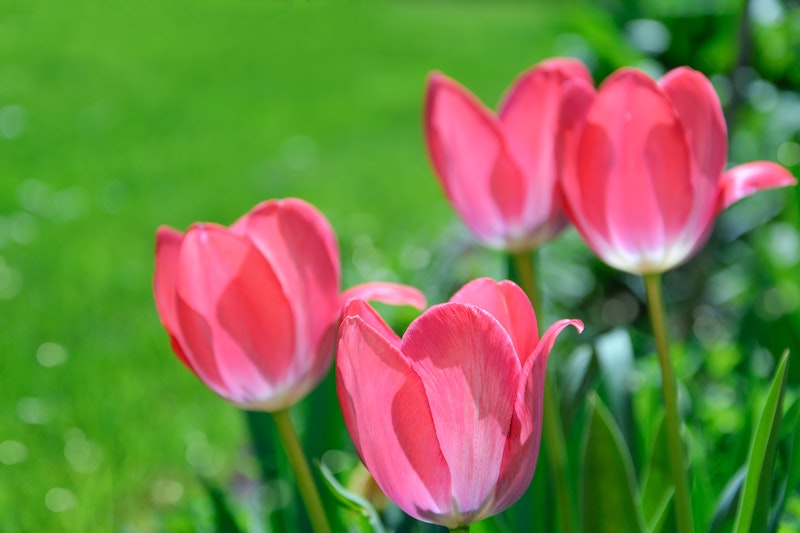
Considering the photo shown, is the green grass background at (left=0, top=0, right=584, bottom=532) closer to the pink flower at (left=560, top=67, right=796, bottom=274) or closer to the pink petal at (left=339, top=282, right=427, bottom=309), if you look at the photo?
the pink petal at (left=339, top=282, right=427, bottom=309)

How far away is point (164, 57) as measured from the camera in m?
7.04

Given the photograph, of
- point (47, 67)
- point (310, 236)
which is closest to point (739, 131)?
point (310, 236)

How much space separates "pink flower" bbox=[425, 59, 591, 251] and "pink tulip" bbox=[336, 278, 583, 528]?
0.93ft

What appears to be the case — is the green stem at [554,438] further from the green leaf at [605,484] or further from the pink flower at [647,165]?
the pink flower at [647,165]

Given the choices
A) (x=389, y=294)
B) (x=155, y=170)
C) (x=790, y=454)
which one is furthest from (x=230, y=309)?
(x=155, y=170)

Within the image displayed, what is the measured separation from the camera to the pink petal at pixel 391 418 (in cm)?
69

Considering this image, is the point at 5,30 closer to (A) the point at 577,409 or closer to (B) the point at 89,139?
(B) the point at 89,139

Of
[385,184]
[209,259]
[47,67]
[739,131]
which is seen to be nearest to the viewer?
[209,259]

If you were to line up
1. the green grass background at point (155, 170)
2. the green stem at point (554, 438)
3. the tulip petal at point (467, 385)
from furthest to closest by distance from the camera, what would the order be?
the green grass background at point (155, 170) → the green stem at point (554, 438) → the tulip petal at point (467, 385)

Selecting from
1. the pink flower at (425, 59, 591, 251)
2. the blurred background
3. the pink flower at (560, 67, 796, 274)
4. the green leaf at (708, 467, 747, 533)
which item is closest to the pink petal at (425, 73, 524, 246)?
the pink flower at (425, 59, 591, 251)

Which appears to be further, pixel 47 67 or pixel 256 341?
pixel 47 67

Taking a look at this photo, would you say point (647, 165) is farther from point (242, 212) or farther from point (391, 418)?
point (242, 212)

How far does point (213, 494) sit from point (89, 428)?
162cm

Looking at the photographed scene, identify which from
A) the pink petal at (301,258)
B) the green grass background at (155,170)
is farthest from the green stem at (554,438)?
the green grass background at (155,170)
